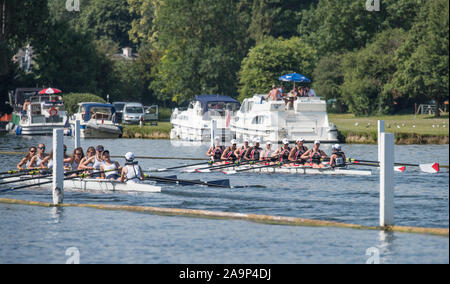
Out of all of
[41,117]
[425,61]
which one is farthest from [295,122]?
[425,61]

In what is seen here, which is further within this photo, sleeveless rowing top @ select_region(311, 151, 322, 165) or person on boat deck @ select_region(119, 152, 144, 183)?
sleeveless rowing top @ select_region(311, 151, 322, 165)

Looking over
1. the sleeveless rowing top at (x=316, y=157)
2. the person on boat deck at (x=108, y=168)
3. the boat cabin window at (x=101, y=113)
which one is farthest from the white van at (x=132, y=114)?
the person on boat deck at (x=108, y=168)

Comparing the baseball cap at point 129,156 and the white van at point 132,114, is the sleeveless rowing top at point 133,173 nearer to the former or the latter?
the baseball cap at point 129,156

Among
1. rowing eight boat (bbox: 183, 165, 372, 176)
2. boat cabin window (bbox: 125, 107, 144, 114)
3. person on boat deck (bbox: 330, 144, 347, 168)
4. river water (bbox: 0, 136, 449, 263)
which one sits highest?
boat cabin window (bbox: 125, 107, 144, 114)

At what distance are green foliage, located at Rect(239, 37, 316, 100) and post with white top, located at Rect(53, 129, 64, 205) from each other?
62.9m

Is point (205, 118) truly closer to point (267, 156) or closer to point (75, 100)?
point (75, 100)

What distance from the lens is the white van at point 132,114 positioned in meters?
79.1

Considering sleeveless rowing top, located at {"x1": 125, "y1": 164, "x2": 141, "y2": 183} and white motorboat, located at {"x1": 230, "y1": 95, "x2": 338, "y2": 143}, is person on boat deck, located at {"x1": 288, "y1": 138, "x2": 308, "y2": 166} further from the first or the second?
white motorboat, located at {"x1": 230, "y1": 95, "x2": 338, "y2": 143}

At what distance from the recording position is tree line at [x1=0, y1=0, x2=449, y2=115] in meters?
80.2

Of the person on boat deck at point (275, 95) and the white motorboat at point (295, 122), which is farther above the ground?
the person on boat deck at point (275, 95)

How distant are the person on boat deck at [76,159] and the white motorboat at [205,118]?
87.5 ft

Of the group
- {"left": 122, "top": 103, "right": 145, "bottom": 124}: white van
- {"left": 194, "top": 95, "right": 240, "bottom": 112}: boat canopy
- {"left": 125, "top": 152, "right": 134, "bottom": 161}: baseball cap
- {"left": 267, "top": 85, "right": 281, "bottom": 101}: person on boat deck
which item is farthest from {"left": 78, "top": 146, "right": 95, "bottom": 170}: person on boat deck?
{"left": 122, "top": 103, "right": 145, "bottom": 124}: white van

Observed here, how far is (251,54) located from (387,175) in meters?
71.9

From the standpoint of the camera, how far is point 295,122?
50344 mm
